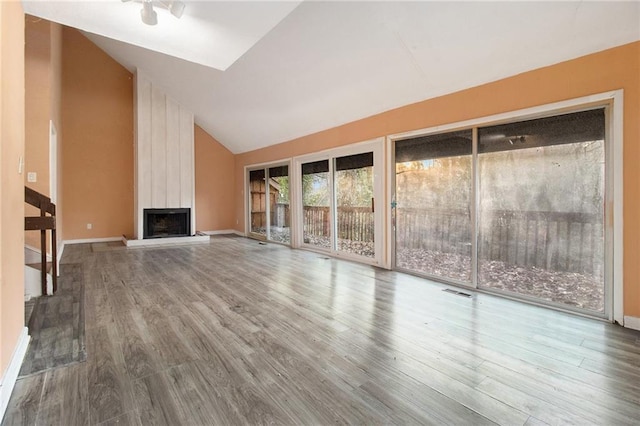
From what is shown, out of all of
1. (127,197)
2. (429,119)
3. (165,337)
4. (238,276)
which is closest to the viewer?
(165,337)

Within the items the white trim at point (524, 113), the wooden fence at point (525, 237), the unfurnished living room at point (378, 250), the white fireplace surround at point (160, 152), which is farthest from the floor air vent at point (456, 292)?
the white fireplace surround at point (160, 152)

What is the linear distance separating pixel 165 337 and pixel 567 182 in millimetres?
3843

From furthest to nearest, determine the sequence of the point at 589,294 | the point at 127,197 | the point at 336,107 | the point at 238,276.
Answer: the point at 127,197, the point at 336,107, the point at 238,276, the point at 589,294

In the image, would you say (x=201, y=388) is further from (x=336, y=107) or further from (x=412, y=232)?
(x=336, y=107)

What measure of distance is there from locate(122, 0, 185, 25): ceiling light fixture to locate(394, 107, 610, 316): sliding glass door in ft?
10.3

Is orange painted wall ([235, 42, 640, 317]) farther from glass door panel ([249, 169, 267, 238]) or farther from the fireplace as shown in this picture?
the fireplace

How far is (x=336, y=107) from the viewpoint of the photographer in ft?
16.0

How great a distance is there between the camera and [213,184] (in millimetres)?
8906

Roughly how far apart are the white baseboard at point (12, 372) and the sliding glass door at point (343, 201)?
396cm

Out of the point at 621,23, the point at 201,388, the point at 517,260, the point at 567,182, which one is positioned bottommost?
the point at 201,388

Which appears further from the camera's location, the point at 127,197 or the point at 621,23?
the point at 127,197

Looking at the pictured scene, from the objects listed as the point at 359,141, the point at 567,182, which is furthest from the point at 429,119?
the point at 567,182

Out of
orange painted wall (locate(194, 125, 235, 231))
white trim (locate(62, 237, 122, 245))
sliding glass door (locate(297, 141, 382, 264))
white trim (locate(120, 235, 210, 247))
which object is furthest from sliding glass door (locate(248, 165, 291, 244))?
white trim (locate(62, 237, 122, 245))

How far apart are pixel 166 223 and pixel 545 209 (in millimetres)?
7466
